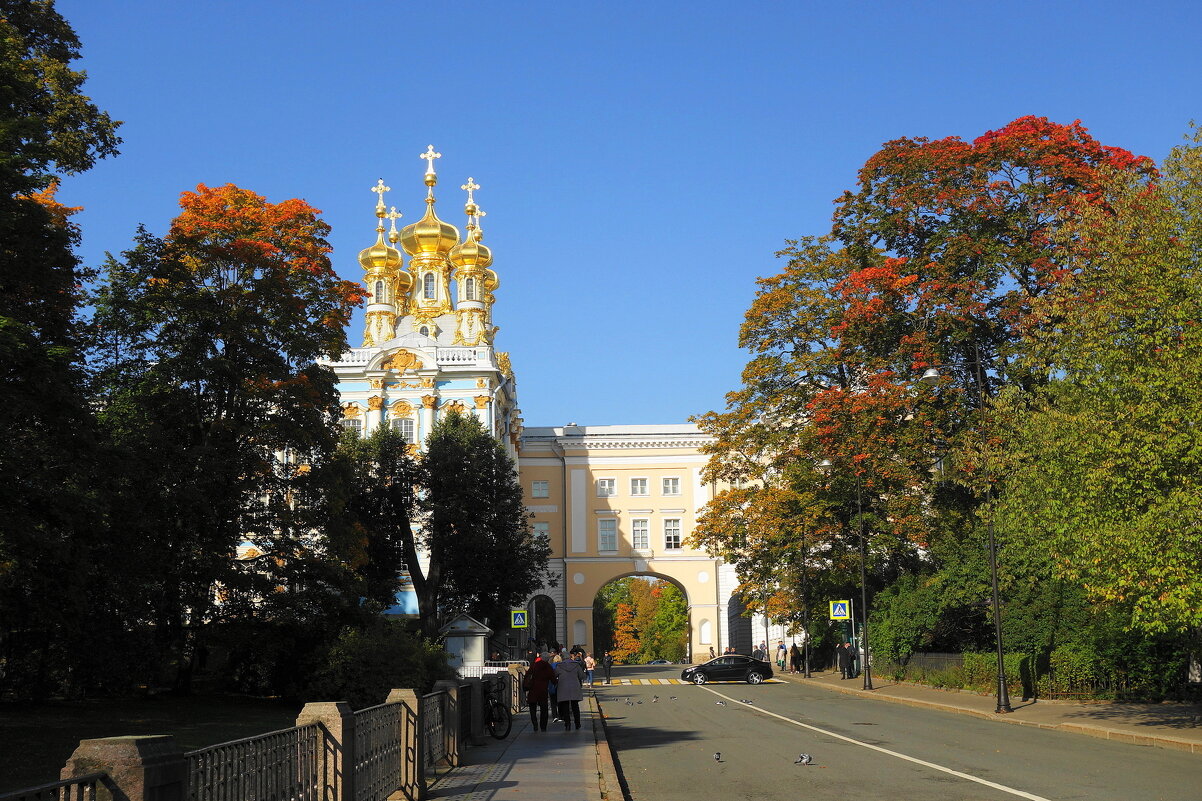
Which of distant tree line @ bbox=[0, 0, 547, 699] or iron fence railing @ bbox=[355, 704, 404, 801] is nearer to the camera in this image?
iron fence railing @ bbox=[355, 704, 404, 801]

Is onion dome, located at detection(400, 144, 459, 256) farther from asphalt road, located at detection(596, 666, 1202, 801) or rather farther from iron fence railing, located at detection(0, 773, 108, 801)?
iron fence railing, located at detection(0, 773, 108, 801)

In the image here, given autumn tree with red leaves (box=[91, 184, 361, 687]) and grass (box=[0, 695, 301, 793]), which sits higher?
autumn tree with red leaves (box=[91, 184, 361, 687])

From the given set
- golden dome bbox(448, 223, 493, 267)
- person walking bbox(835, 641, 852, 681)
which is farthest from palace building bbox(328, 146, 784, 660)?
person walking bbox(835, 641, 852, 681)

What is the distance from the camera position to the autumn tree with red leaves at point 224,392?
29.1 meters

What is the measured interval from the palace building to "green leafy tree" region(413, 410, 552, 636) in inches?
664

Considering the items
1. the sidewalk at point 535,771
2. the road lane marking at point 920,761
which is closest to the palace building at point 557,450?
the road lane marking at point 920,761

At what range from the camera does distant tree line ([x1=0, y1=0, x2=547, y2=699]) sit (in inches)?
826

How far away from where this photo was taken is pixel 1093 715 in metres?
25.0

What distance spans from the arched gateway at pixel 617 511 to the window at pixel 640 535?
68 millimetres

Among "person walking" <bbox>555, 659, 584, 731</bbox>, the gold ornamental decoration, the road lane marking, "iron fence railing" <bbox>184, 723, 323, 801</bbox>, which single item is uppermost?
the gold ornamental decoration

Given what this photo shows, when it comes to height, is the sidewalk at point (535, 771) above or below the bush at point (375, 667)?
below

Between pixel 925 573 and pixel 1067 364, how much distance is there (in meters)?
19.0

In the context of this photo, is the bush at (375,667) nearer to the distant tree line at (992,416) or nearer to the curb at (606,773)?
the curb at (606,773)

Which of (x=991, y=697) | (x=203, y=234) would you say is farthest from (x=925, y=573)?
(x=203, y=234)
